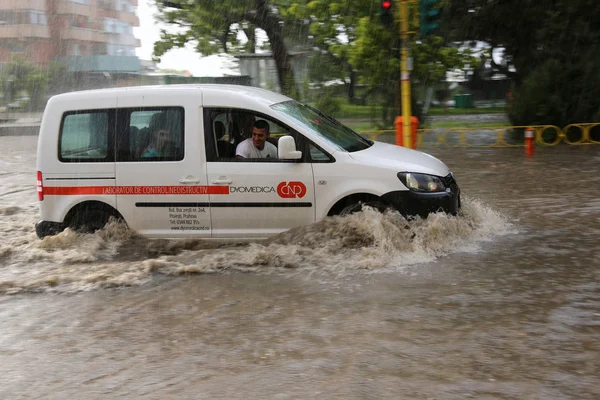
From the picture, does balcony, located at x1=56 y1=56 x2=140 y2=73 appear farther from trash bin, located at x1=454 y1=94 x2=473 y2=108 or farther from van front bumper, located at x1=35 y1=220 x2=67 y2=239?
van front bumper, located at x1=35 y1=220 x2=67 y2=239

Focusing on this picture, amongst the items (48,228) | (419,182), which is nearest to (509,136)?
(419,182)

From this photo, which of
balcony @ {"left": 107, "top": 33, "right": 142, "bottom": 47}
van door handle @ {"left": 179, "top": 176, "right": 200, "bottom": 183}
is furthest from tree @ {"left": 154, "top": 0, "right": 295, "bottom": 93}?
balcony @ {"left": 107, "top": 33, "right": 142, "bottom": 47}

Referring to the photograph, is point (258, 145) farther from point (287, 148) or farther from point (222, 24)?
point (222, 24)

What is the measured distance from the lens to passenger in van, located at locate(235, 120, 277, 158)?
7.51 metres

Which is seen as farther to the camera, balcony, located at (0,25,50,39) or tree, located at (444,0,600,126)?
balcony, located at (0,25,50,39)

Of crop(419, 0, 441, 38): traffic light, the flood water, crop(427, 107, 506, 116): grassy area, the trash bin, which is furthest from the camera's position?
the trash bin

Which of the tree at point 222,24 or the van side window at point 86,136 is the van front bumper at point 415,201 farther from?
the tree at point 222,24

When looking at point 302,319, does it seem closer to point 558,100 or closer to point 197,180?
point 197,180

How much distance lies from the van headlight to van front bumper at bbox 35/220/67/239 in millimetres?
3789

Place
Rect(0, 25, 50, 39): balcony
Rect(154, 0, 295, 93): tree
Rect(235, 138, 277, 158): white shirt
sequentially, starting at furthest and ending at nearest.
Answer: Rect(0, 25, 50, 39): balcony, Rect(154, 0, 295, 93): tree, Rect(235, 138, 277, 158): white shirt

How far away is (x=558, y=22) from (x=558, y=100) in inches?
91.2

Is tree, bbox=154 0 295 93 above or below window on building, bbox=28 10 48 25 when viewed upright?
below

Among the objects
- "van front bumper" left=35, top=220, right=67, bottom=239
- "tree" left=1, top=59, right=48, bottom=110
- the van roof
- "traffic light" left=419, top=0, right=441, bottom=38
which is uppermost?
"tree" left=1, top=59, right=48, bottom=110

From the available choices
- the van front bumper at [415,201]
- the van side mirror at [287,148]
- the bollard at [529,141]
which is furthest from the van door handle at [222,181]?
the bollard at [529,141]
